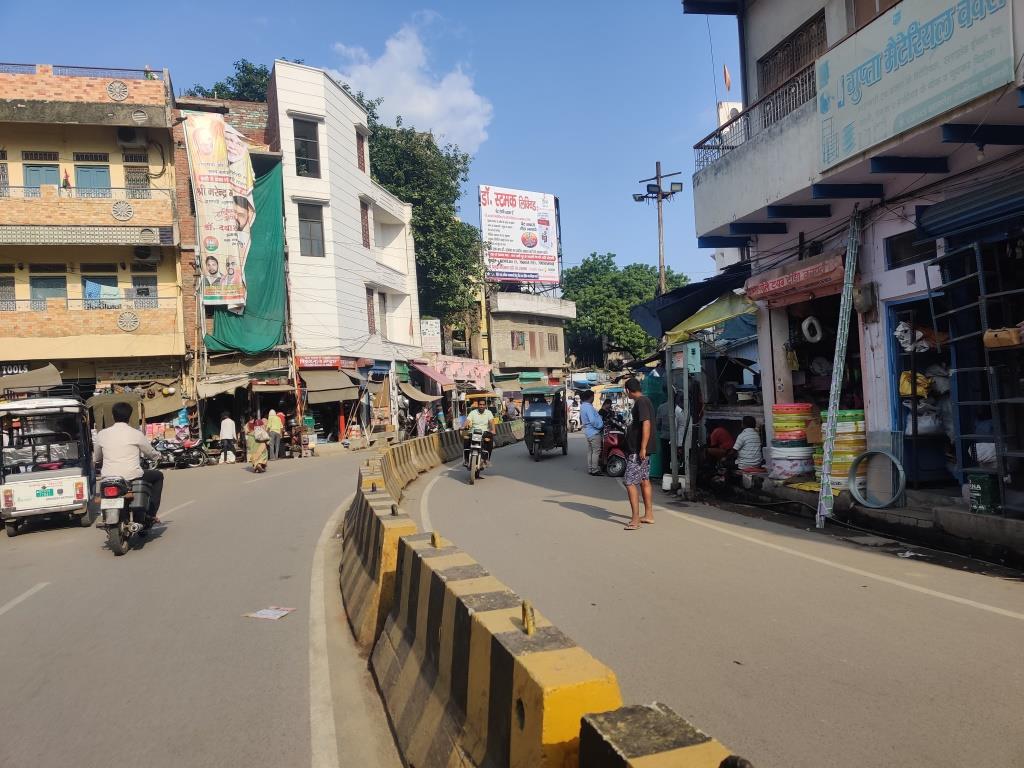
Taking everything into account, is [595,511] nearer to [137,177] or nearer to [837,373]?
[837,373]

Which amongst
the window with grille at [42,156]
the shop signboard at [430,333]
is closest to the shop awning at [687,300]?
the window with grille at [42,156]

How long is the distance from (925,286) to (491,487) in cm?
841

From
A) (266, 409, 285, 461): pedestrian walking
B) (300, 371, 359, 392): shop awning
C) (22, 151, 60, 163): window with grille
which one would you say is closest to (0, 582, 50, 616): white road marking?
Answer: (266, 409, 285, 461): pedestrian walking

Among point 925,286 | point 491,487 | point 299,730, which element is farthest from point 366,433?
point 299,730

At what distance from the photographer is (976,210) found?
26.3 ft

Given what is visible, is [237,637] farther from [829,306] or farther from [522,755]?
[829,306]

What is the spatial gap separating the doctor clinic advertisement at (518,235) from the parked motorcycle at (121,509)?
129 ft

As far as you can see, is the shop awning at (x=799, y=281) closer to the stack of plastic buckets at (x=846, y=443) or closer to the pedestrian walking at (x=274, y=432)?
the stack of plastic buckets at (x=846, y=443)

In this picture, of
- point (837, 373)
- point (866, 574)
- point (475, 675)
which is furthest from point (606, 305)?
point (475, 675)

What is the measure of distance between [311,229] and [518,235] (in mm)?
20969

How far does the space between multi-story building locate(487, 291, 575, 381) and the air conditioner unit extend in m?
26.1

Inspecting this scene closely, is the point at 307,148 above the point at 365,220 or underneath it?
above

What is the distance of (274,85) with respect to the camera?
1215 inches

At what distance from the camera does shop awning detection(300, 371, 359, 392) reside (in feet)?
95.7
